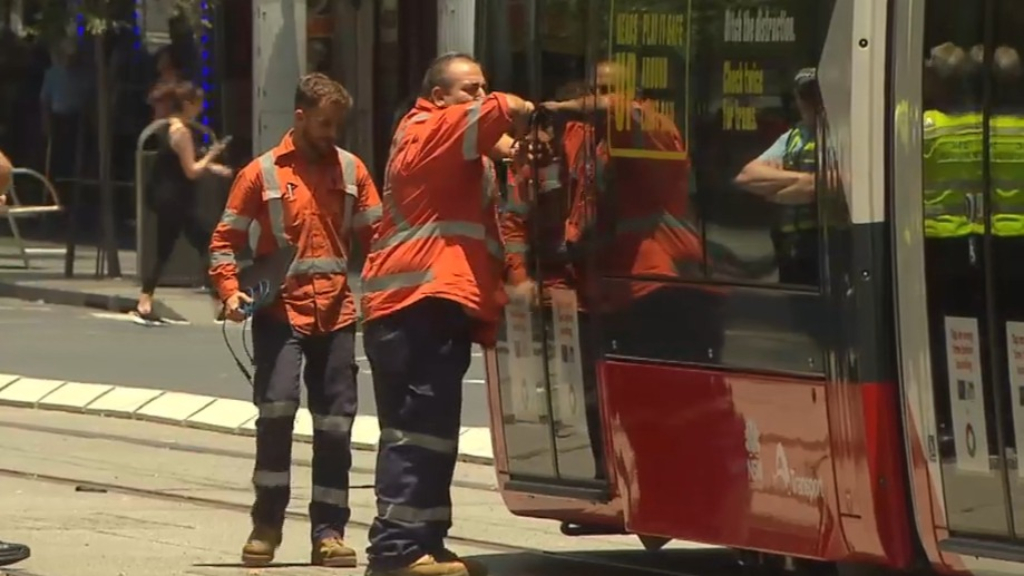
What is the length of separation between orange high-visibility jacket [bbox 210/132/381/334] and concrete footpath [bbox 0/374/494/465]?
3.77 meters

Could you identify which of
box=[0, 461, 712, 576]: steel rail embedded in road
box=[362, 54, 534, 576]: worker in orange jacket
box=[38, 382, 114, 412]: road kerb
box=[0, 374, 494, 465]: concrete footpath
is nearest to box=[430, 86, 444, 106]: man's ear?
box=[362, 54, 534, 576]: worker in orange jacket

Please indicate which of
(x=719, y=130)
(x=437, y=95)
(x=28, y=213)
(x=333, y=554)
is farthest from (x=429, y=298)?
(x=28, y=213)

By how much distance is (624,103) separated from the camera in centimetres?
865

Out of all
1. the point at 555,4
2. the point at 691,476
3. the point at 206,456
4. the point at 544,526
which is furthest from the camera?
the point at 206,456

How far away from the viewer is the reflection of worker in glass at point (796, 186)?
788 cm

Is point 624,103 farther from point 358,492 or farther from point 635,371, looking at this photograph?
point 358,492

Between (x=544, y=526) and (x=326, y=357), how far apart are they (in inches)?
77.3

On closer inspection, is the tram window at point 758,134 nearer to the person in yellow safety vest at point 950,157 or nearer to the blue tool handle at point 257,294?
the person in yellow safety vest at point 950,157

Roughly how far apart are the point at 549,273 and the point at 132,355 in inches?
362

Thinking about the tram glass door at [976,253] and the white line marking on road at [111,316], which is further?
the white line marking on road at [111,316]

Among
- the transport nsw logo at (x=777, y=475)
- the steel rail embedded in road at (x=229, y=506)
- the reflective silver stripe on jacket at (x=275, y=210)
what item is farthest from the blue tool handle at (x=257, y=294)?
the transport nsw logo at (x=777, y=475)

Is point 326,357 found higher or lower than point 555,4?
lower

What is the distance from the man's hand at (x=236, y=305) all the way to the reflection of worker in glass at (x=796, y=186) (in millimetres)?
2152

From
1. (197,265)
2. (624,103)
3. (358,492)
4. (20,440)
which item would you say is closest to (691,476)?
(624,103)
